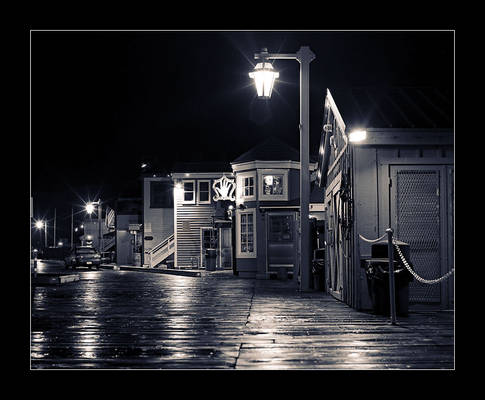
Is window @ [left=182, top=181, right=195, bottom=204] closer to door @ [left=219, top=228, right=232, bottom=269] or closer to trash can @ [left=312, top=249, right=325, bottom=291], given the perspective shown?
door @ [left=219, top=228, right=232, bottom=269]

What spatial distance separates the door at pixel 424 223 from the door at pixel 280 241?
14.1m

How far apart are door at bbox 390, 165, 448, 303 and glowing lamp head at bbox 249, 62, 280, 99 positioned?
14.0 ft

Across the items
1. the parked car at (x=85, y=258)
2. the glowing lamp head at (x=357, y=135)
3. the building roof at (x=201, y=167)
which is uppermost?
the building roof at (x=201, y=167)

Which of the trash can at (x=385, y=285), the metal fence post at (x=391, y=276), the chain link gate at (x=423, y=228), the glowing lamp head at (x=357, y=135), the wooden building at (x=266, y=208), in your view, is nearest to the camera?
the metal fence post at (x=391, y=276)

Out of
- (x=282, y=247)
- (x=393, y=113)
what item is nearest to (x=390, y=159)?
(x=393, y=113)

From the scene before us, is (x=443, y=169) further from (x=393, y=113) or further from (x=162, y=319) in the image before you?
(x=162, y=319)

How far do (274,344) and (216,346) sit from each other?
27.6 inches

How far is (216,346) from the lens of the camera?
7.77m

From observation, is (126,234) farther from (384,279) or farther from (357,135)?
(384,279)

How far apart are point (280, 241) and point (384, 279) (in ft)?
51.1

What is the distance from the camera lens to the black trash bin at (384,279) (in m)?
10.4

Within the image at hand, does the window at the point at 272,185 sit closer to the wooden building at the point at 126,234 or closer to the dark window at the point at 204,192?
the dark window at the point at 204,192

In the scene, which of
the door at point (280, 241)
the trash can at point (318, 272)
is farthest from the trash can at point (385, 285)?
the door at point (280, 241)
